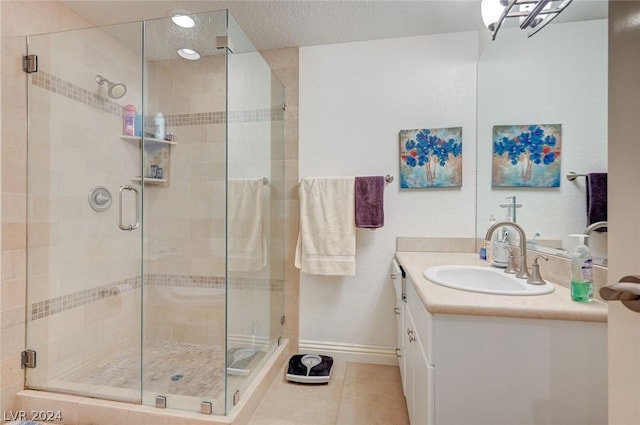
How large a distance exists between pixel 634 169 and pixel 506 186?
4.50ft

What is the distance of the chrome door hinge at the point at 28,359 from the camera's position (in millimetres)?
1562

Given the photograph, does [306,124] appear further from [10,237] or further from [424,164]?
[10,237]

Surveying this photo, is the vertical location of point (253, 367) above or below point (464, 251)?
below

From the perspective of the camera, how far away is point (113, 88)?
2008 mm

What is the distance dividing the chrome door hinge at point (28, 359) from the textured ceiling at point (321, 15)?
6.54 feet

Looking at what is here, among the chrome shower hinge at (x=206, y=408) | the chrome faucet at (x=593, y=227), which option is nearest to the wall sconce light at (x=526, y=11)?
the chrome faucet at (x=593, y=227)

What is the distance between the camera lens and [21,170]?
1.58 metres

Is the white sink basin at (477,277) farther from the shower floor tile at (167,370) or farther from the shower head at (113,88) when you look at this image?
the shower head at (113,88)

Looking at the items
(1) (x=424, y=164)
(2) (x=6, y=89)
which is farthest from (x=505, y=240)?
(2) (x=6, y=89)

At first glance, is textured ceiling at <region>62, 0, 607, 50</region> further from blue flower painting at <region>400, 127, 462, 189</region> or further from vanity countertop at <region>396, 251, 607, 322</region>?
vanity countertop at <region>396, 251, 607, 322</region>

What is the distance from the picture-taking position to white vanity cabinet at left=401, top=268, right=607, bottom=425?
2.88 ft

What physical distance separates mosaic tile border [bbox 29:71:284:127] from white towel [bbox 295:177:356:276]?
0.54m

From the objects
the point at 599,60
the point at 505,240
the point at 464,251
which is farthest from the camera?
the point at 464,251

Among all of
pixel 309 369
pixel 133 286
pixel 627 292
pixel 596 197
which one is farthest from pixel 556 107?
pixel 133 286
